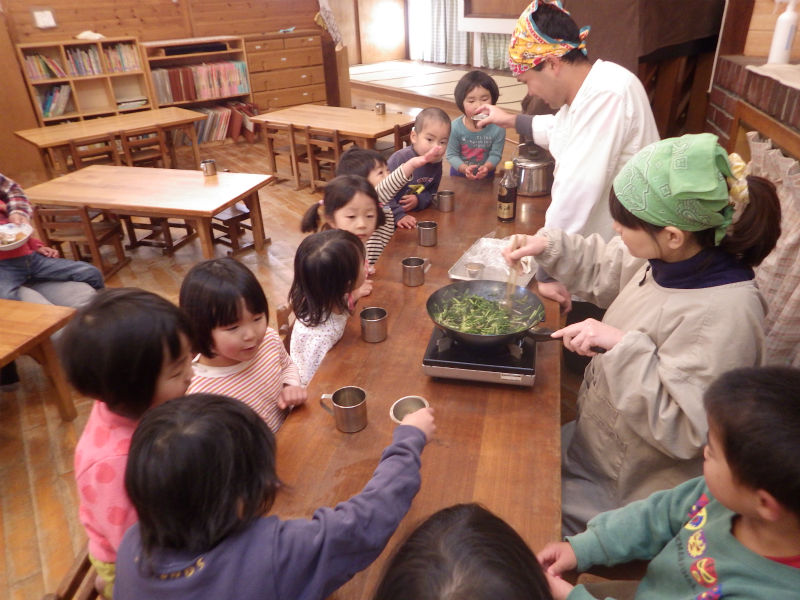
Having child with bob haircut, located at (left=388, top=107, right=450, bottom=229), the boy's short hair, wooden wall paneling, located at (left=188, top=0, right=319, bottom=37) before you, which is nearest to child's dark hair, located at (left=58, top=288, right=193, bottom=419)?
child with bob haircut, located at (left=388, top=107, right=450, bottom=229)

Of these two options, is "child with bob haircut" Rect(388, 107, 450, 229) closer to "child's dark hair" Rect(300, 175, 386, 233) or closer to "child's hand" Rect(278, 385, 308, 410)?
"child's dark hair" Rect(300, 175, 386, 233)

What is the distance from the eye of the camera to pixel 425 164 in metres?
3.00

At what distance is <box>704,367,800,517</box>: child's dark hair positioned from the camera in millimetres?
806

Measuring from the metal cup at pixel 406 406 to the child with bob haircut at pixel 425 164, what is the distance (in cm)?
149

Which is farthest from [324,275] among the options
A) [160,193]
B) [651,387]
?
[160,193]

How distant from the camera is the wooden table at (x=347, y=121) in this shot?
5.40 metres

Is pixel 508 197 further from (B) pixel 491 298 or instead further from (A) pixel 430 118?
(B) pixel 491 298

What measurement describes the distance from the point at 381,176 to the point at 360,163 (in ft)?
0.51

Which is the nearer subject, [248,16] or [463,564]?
[463,564]

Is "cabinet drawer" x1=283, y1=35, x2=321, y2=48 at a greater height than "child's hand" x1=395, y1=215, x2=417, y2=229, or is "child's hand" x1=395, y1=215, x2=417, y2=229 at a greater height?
"cabinet drawer" x1=283, y1=35, x2=321, y2=48

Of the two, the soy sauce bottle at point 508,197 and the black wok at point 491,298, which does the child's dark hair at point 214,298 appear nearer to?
the black wok at point 491,298

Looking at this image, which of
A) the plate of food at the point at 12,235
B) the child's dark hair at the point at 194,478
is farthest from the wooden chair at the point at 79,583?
the plate of food at the point at 12,235

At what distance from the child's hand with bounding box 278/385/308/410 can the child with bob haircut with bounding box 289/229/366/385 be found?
0.27 metres

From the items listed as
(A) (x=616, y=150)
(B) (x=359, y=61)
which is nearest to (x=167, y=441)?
(A) (x=616, y=150)
